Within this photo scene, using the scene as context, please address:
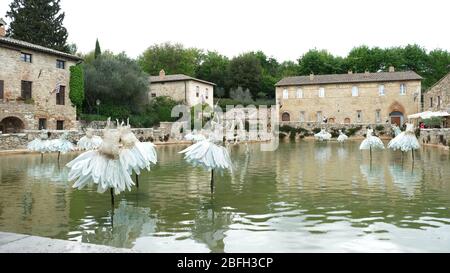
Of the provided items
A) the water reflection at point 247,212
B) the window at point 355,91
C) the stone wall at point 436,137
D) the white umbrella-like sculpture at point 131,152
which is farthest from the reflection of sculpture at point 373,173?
the window at point 355,91

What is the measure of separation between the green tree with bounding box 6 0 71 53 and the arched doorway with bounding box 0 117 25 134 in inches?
735

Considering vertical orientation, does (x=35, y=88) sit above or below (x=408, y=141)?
above

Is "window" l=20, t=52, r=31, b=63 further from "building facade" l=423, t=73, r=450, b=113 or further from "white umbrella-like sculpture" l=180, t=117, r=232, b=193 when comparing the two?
"building facade" l=423, t=73, r=450, b=113

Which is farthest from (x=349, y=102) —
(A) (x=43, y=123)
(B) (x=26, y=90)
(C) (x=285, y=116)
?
(B) (x=26, y=90)

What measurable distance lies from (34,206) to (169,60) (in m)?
67.9

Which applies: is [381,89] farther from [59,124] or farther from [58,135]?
[58,135]

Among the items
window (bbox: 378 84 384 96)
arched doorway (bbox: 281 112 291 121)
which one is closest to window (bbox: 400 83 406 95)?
window (bbox: 378 84 384 96)

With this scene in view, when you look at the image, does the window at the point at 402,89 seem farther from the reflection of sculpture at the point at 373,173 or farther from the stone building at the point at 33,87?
the reflection of sculpture at the point at 373,173

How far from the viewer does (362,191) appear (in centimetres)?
1170

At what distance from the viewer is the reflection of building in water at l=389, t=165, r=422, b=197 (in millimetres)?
11969

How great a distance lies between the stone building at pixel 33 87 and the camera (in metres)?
32.3

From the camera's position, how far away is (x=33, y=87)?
3462 centimetres

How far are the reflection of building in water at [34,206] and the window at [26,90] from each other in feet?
67.7
